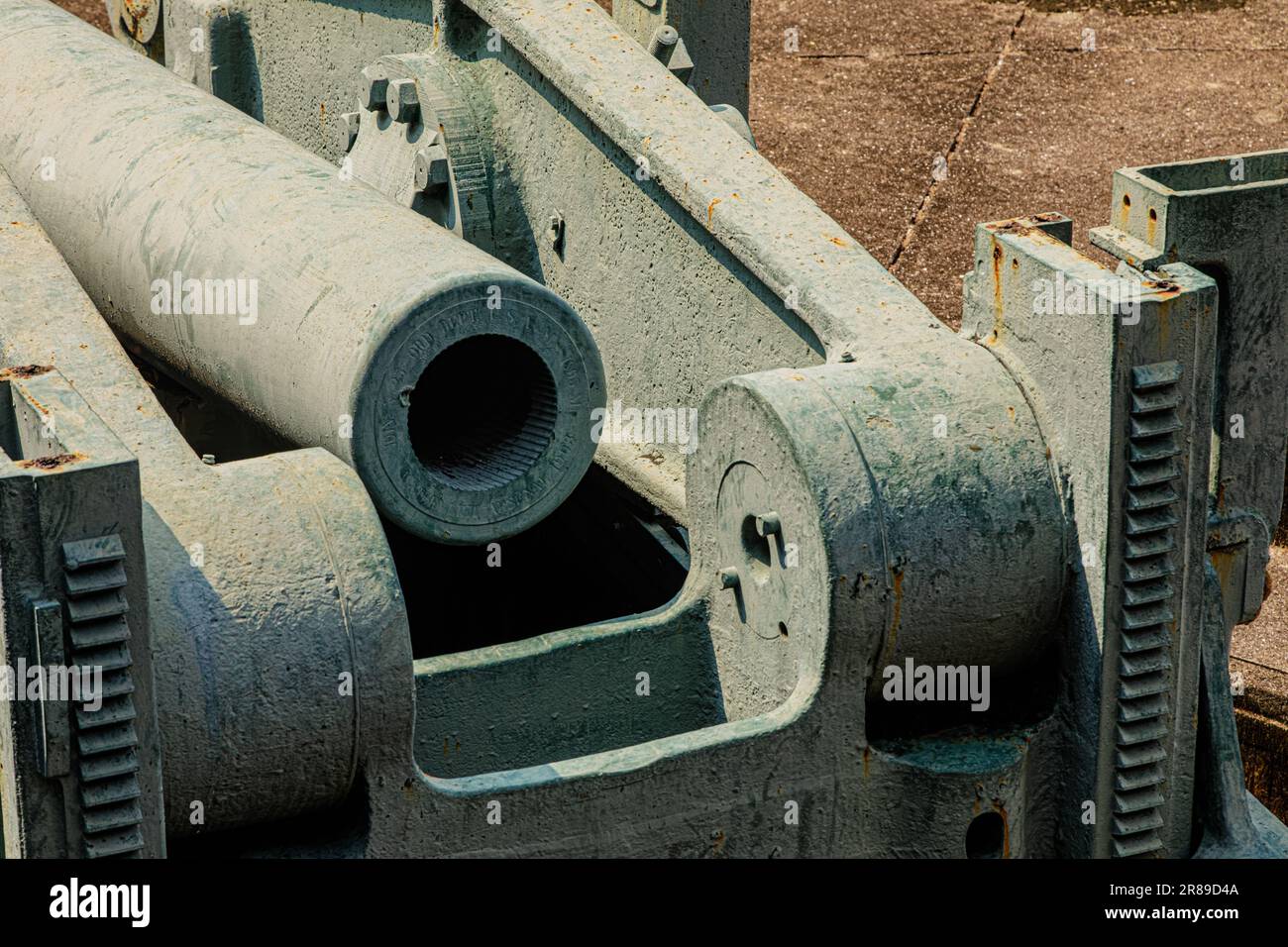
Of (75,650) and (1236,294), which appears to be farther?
(1236,294)

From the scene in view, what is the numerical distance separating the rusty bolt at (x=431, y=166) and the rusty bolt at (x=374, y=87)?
9.8 inches

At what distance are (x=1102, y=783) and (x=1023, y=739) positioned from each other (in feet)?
0.71

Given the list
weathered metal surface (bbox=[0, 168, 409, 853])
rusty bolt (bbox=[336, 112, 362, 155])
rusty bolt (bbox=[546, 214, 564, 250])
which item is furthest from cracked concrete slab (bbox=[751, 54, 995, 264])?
weathered metal surface (bbox=[0, 168, 409, 853])

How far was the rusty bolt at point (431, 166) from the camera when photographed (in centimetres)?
748

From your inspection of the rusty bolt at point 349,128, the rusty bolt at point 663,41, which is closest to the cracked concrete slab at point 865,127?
the rusty bolt at point 663,41

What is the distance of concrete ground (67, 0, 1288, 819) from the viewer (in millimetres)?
11961

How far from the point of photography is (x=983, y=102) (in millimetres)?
13039

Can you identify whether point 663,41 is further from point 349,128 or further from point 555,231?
point 349,128

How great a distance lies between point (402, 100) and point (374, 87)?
12cm

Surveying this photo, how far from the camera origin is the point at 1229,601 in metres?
6.00

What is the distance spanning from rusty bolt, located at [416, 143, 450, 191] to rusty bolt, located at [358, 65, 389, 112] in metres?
0.25

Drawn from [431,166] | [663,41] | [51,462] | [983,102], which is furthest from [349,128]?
[983,102]

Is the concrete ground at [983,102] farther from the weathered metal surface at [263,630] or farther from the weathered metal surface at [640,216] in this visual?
the weathered metal surface at [263,630]

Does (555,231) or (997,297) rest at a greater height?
(997,297)
